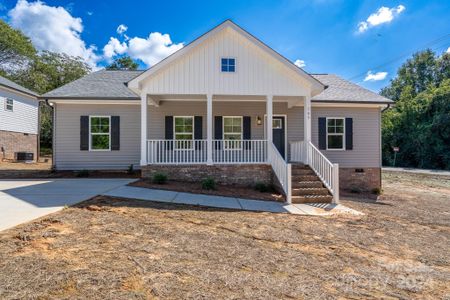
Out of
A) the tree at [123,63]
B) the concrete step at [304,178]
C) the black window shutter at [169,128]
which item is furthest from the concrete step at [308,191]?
the tree at [123,63]

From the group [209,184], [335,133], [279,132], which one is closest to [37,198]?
[209,184]

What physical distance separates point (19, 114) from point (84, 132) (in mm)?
11534

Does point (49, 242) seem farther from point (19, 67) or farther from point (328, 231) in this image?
point (19, 67)

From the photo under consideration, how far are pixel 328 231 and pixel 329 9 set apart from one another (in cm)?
1279

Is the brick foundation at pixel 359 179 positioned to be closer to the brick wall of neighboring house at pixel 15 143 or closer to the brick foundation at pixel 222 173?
the brick foundation at pixel 222 173

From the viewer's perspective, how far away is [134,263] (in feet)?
11.1

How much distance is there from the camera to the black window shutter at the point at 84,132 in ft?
38.7

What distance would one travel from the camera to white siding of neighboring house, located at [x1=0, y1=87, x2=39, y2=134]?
58.0 feet

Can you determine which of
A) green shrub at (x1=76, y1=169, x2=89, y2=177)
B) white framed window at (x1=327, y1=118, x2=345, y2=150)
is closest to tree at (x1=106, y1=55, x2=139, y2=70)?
green shrub at (x1=76, y1=169, x2=89, y2=177)

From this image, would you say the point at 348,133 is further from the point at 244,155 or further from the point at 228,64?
the point at 228,64

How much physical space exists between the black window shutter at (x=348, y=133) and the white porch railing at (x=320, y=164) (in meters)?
2.81

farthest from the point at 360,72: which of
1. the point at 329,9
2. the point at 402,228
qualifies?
the point at 402,228

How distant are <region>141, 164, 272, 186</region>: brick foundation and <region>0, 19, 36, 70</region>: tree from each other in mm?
31657

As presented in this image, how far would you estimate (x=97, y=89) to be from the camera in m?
12.3
